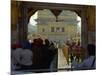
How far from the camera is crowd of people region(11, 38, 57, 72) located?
132cm

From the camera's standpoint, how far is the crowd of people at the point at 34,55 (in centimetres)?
132

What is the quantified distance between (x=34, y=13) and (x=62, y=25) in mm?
191

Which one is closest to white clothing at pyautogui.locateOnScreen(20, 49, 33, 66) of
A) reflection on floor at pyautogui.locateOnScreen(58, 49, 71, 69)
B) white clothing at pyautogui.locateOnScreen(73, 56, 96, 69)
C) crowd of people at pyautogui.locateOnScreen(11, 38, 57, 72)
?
crowd of people at pyautogui.locateOnScreen(11, 38, 57, 72)

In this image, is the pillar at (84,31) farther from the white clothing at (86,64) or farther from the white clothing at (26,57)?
the white clothing at (26,57)

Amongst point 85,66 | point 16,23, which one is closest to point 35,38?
point 16,23

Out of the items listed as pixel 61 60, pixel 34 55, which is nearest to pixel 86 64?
pixel 61 60

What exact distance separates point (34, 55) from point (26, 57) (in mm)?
50

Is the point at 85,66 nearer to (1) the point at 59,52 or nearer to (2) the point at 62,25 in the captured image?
(1) the point at 59,52

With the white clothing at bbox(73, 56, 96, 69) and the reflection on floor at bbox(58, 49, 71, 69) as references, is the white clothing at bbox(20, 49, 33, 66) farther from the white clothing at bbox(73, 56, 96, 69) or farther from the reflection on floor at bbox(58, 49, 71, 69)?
the white clothing at bbox(73, 56, 96, 69)

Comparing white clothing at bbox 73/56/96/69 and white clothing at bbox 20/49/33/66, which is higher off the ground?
white clothing at bbox 20/49/33/66

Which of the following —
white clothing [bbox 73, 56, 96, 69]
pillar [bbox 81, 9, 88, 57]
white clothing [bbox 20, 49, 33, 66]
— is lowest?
white clothing [bbox 73, 56, 96, 69]

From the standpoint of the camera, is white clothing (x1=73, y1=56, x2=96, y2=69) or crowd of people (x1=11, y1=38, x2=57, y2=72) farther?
white clothing (x1=73, y1=56, x2=96, y2=69)

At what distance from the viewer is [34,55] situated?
53.5 inches

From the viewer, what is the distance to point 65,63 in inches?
55.5
